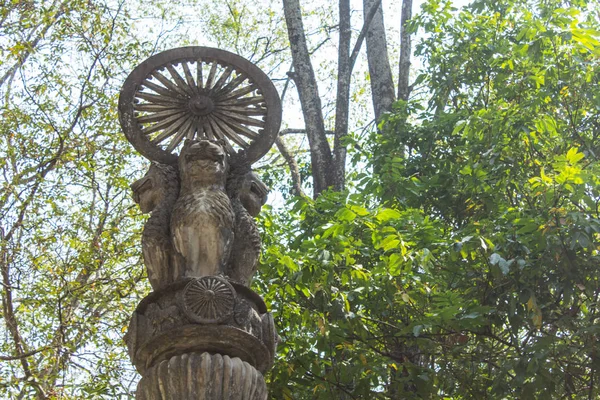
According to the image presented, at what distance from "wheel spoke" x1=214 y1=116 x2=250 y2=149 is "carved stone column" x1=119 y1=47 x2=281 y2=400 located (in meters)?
0.01

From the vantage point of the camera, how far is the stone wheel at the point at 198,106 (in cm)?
629

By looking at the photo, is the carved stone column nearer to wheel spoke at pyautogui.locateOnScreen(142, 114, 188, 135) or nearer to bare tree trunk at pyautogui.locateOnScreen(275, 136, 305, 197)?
wheel spoke at pyautogui.locateOnScreen(142, 114, 188, 135)

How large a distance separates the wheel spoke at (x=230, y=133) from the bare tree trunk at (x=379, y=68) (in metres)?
5.21

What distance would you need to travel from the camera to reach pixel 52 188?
37.9 feet

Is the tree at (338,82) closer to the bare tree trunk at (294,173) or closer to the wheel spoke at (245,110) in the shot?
the bare tree trunk at (294,173)

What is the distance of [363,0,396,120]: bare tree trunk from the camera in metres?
11.7

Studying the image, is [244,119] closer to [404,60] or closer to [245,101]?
[245,101]

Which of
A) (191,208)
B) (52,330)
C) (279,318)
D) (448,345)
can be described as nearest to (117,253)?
(52,330)

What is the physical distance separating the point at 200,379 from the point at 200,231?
112 cm

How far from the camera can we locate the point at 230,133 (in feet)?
20.7

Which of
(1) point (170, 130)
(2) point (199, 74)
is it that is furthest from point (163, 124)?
(2) point (199, 74)

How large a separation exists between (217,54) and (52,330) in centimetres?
554

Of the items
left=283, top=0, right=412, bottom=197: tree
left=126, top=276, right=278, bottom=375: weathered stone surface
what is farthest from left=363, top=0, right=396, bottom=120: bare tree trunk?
left=126, top=276, right=278, bottom=375: weathered stone surface

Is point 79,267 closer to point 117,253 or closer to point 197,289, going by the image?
point 117,253
